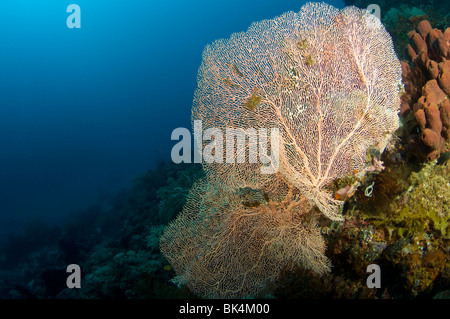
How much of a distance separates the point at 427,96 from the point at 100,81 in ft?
471

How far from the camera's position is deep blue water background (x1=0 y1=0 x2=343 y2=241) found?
73.4 meters

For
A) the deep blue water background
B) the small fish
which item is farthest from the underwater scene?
the deep blue water background

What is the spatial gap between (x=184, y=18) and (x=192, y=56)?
26751 mm

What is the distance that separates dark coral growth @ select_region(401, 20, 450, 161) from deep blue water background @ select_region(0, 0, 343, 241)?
6143 centimetres

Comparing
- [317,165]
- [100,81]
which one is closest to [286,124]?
[317,165]

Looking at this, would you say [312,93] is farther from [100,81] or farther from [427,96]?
[100,81]

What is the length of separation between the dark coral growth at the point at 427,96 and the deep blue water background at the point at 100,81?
61.4 metres

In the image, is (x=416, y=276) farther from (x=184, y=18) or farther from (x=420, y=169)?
(x=184, y=18)

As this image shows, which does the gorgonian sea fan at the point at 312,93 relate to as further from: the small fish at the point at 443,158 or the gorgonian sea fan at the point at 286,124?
the small fish at the point at 443,158

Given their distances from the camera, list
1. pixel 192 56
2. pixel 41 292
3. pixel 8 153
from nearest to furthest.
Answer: pixel 41 292 < pixel 8 153 < pixel 192 56

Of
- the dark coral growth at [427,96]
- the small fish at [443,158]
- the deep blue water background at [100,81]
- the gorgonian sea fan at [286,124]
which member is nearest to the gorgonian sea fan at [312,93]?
the gorgonian sea fan at [286,124]

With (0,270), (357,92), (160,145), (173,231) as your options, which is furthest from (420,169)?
(160,145)

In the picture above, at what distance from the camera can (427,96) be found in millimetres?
3639

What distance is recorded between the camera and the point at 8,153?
83250mm
